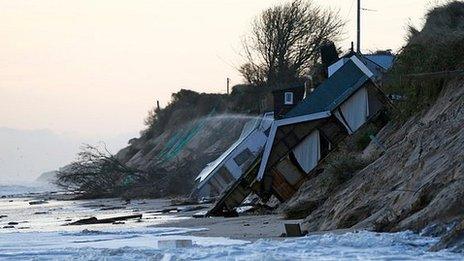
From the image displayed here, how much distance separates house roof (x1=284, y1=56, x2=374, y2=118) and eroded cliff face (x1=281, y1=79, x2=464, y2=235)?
29.6ft

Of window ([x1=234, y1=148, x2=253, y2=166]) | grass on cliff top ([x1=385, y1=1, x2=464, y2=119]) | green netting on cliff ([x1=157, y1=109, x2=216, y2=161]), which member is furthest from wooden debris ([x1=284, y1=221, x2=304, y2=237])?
green netting on cliff ([x1=157, y1=109, x2=216, y2=161])

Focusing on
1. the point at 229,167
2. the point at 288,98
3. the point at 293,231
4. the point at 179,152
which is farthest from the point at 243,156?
the point at 293,231

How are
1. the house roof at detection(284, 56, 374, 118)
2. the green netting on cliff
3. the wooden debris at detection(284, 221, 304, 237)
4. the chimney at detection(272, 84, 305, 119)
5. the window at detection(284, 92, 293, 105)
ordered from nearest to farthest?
the wooden debris at detection(284, 221, 304, 237) → the house roof at detection(284, 56, 374, 118) → the chimney at detection(272, 84, 305, 119) → the window at detection(284, 92, 293, 105) → the green netting on cliff

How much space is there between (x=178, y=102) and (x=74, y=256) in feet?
282

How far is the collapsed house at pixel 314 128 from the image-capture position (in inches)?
1391

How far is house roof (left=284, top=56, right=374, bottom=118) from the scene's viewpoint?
3647 cm

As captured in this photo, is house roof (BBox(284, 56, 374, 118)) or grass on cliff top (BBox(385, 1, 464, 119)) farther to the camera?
house roof (BBox(284, 56, 374, 118))

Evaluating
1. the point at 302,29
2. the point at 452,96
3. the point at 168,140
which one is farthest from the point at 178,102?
the point at 452,96

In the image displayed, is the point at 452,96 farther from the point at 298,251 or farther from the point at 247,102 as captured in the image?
the point at 247,102

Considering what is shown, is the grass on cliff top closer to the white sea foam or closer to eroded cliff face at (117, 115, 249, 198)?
the white sea foam

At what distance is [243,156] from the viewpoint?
51312 millimetres

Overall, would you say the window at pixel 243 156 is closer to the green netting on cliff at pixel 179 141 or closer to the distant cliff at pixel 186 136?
the distant cliff at pixel 186 136

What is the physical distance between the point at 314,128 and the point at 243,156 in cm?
1508

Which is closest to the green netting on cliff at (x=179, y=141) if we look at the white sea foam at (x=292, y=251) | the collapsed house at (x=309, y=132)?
the collapsed house at (x=309, y=132)
